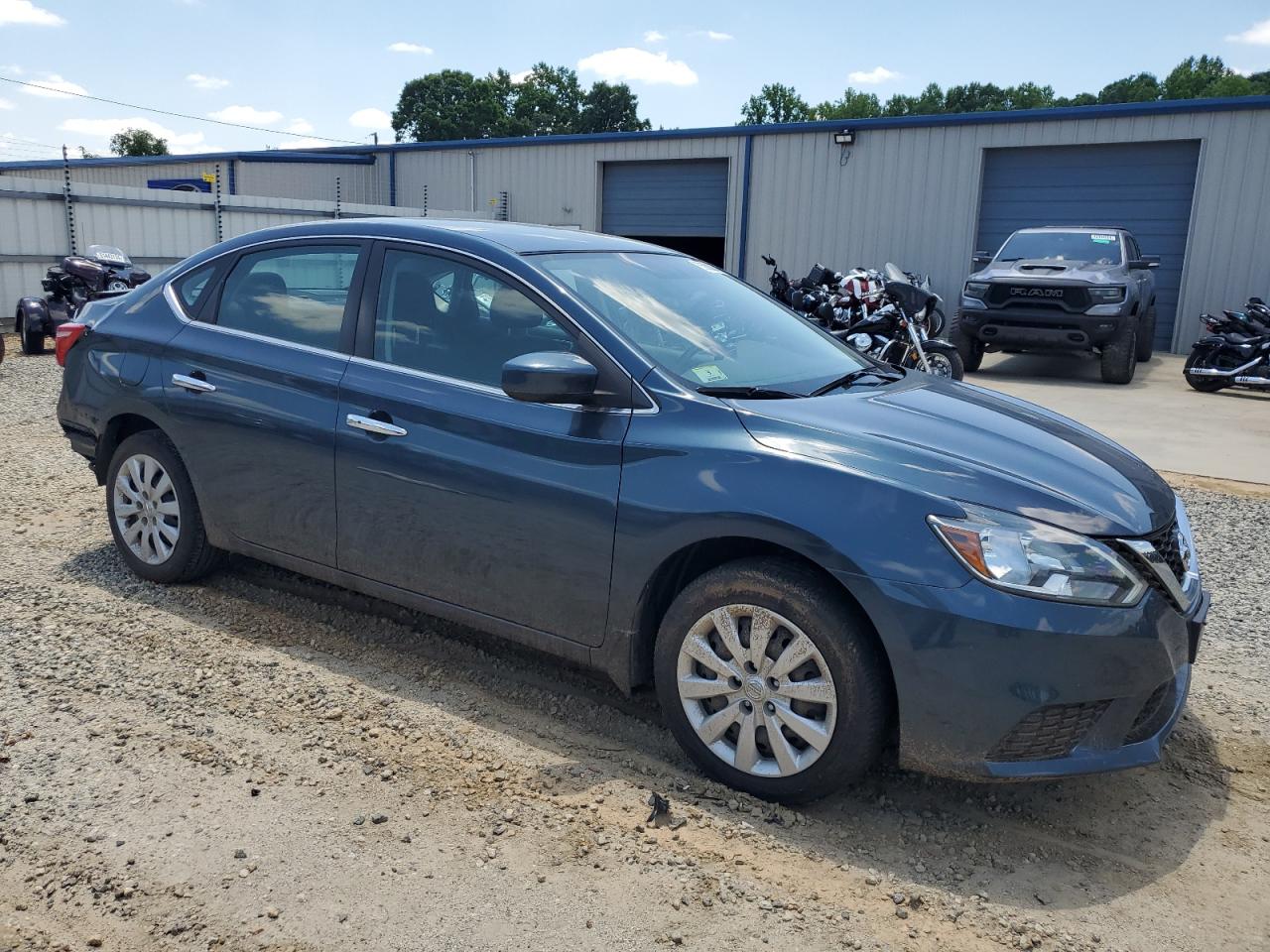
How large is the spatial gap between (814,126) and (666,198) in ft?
12.7

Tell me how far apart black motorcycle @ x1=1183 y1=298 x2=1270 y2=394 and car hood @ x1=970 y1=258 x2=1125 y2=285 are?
130 centimetres

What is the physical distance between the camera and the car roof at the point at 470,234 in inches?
153

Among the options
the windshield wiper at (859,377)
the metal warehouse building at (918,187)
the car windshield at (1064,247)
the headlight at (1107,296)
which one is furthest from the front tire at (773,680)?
the metal warehouse building at (918,187)

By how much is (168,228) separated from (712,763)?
1738cm

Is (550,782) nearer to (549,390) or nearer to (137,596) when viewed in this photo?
(549,390)

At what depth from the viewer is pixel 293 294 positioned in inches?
170

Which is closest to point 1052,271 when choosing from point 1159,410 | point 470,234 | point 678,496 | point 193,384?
point 1159,410

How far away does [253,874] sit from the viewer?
8.86ft

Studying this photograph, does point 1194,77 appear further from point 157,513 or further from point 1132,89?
point 157,513

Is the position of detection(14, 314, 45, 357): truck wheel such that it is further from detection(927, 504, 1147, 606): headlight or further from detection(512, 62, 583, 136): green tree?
detection(512, 62, 583, 136): green tree

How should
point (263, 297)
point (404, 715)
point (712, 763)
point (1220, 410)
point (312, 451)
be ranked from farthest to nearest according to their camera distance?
point (1220, 410), point (263, 297), point (312, 451), point (404, 715), point (712, 763)

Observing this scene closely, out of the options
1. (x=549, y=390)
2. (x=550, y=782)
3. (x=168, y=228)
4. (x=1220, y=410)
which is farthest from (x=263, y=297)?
(x=168, y=228)

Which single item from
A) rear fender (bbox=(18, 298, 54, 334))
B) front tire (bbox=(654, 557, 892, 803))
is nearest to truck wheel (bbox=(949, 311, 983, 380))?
rear fender (bbox=(18, 298, 54, 334))

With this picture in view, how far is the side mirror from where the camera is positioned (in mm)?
3227
